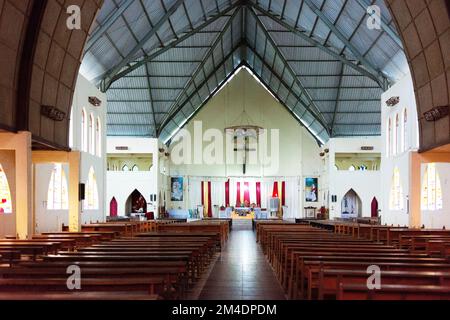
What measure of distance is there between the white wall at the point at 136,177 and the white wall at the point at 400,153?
15.3 m

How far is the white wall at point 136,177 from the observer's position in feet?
113

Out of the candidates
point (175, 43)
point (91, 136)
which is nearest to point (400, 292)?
point (91, 136)

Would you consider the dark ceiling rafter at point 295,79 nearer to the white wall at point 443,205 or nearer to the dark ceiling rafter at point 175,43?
the dark ceiling rafter at point 175,43

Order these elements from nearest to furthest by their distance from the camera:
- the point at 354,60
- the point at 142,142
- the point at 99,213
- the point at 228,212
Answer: the point at 99,213, the point at 354,60, the point at 142,142, the point at 228,212

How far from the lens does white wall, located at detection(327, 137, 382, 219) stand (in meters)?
33.7

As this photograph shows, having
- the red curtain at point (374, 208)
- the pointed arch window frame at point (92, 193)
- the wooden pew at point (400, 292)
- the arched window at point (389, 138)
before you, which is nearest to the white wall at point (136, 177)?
the pointed arch window frame at point (92, 193)

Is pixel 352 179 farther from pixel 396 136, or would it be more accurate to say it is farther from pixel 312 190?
pixel 396 136

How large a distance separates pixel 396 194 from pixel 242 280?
15.0m

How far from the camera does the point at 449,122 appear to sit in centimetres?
1411

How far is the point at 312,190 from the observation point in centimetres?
3994

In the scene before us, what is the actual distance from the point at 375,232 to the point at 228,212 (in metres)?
22.9
